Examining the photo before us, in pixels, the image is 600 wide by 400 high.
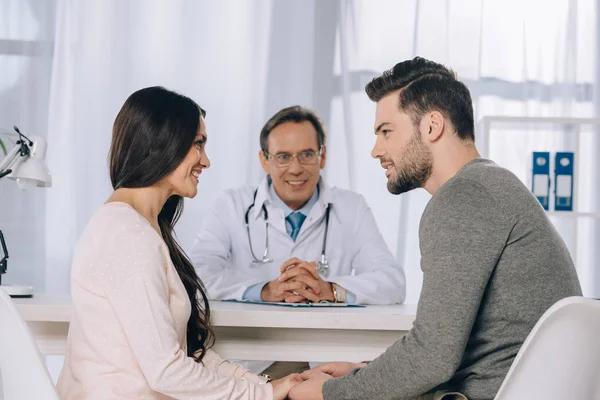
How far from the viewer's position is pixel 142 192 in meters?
1.63

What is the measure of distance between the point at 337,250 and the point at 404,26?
186 cm

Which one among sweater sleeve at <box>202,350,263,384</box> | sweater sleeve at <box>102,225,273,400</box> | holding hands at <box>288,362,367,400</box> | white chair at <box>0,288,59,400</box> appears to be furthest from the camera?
sweater sleeve at <box>202,350,263,384</box>

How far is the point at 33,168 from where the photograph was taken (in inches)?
93.8

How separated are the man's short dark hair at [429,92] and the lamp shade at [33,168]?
1233mm

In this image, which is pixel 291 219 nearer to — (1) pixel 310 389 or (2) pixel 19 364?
(1) pixel 310 389

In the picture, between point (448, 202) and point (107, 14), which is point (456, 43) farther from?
point (448, 202)

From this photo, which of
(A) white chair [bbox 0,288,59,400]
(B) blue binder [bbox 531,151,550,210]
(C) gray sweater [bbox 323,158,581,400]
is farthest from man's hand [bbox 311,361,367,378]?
(B) blue binder [bbox 531,151,550,210]

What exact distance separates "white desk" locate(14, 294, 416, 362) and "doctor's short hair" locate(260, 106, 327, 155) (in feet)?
3.28

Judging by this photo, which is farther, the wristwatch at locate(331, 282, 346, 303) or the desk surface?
the wristwatch at locate(331, 282, 346, 303)

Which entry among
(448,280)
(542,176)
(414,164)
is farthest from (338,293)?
(542,176)

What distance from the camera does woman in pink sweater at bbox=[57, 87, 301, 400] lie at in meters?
1.41

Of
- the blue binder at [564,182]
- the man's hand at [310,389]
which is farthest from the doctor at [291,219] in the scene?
the blue binder at [564,182]

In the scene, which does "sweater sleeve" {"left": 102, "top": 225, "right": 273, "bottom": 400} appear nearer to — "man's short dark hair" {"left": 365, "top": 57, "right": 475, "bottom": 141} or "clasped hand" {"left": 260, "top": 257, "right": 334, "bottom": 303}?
"man's short dark hair" {"left": 365, "top": 57, "right": 475, "bottom": 141}

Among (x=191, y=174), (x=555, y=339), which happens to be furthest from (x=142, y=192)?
(x=555, y=339)
